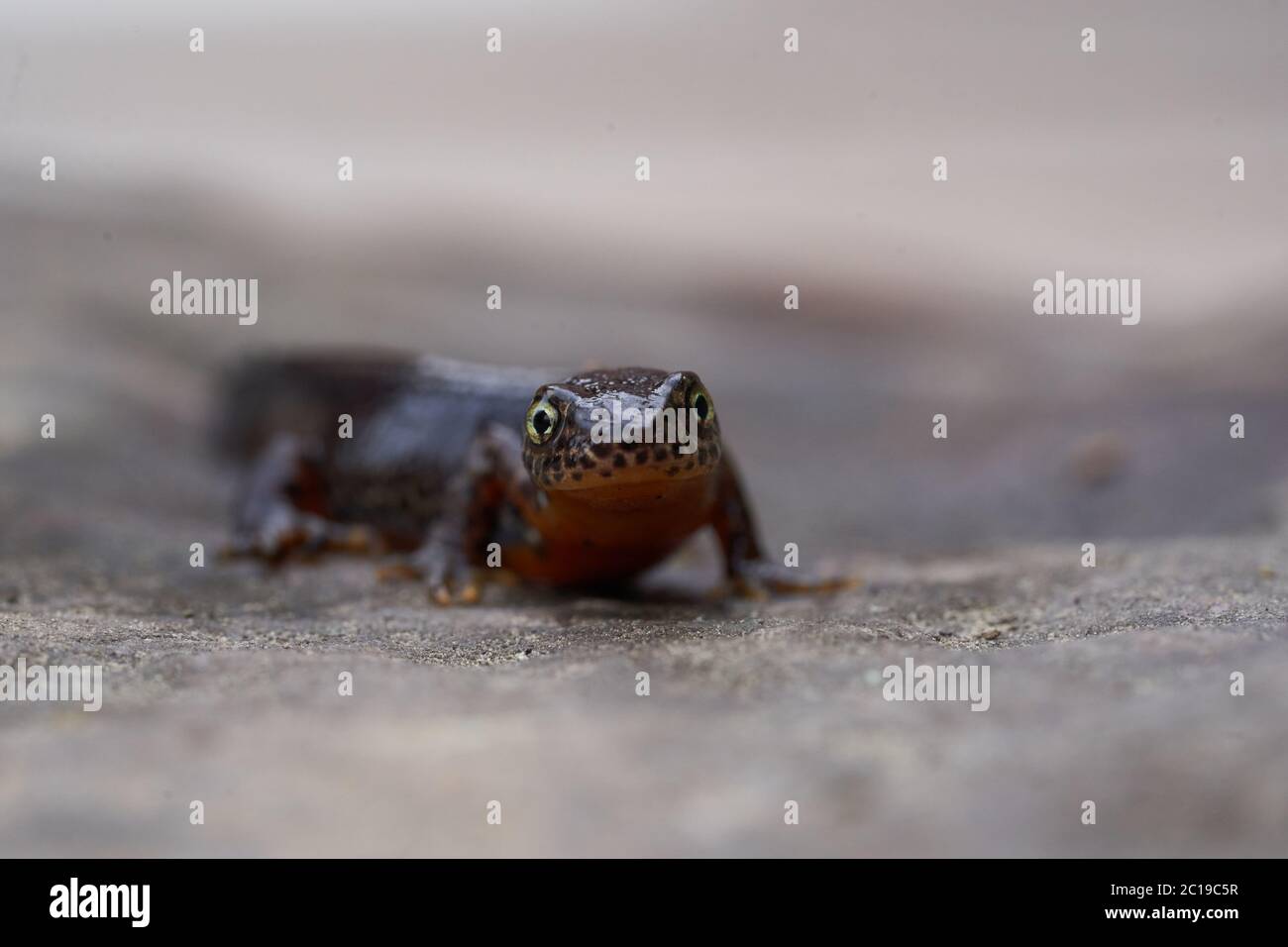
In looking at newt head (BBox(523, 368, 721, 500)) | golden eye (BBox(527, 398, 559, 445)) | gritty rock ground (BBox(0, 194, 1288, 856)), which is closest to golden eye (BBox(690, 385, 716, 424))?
newt head (BBox(523, 368, 721, 500))

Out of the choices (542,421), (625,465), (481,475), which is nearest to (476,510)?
(481,475)

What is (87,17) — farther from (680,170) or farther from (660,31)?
(680,170)

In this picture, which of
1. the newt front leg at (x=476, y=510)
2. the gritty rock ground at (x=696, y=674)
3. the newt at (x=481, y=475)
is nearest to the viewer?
the gritty rock ground at (x=696, y=674)

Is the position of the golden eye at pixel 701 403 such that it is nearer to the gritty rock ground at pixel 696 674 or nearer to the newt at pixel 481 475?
the newt at pixel 481 475

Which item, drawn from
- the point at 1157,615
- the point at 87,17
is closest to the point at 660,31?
the point at 87,17

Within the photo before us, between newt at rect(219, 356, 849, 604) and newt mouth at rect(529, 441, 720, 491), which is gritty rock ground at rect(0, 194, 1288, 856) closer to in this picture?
newt at rect(219, 356, 849, 604)

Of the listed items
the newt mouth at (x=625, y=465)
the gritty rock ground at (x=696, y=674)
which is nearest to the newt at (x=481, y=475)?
the newt mouth at (x=625, y=465)

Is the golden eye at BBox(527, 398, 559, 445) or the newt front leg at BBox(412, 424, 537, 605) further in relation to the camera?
the newt front leg at BBox(412, 424, 537, 605)
